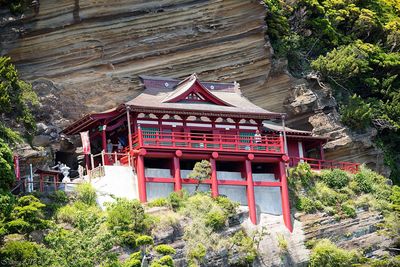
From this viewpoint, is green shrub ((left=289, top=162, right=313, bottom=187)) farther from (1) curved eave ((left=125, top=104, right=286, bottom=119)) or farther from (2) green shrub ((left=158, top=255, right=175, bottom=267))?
(2) green shrub ((left=158, top=255, right=175, bottom=267))

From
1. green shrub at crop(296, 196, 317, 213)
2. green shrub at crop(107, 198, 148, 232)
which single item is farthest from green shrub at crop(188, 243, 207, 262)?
green shrub at crop(296, 196, 317, 213)

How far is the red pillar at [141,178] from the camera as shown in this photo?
4531cm

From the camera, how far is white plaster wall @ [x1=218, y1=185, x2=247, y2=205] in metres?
48.0

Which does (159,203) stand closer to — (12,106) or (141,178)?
(141,178)

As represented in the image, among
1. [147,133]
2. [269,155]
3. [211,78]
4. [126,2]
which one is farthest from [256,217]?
[126,2]

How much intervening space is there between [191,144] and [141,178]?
3952mm

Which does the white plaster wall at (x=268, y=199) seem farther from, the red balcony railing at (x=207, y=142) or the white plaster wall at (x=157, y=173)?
the white plaster wall at (x=157, y=173)

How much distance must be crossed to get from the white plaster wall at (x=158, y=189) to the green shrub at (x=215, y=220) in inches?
117

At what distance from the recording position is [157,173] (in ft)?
153

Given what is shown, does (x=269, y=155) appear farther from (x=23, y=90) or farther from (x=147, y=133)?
(x=23, y=90)

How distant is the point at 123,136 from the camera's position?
163ft

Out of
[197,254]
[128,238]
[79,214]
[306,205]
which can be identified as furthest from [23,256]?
[306,205]

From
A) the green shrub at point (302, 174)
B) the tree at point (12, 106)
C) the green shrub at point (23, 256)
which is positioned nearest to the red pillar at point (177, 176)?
the green shrub at point (302, 174)

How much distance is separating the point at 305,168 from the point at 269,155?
10.1 ft
